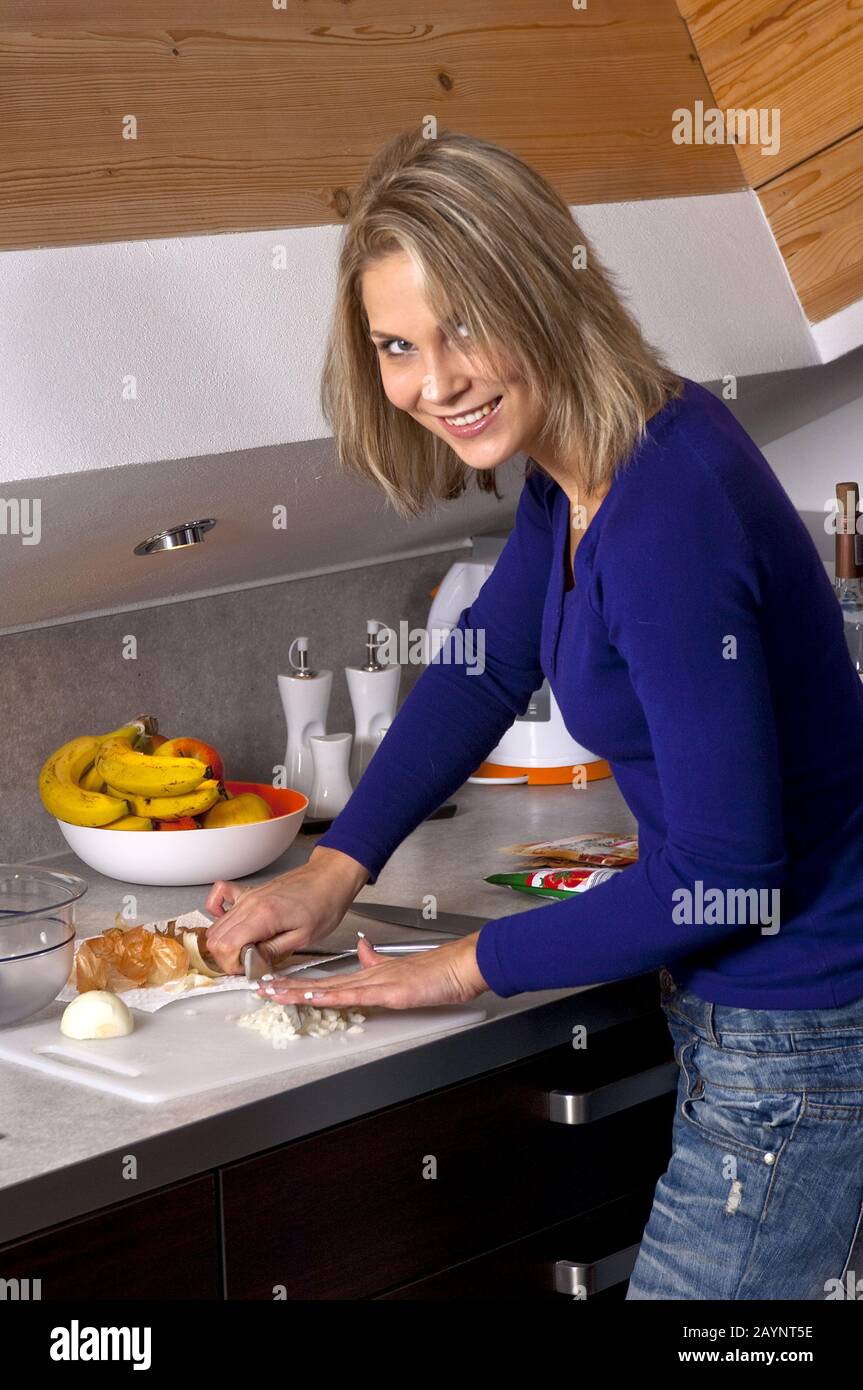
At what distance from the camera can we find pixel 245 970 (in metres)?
1.53

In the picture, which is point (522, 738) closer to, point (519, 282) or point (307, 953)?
point (307, 953)

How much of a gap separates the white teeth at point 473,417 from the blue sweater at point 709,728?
11cm

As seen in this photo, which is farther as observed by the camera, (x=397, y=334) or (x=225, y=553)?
(x=225, y=553)

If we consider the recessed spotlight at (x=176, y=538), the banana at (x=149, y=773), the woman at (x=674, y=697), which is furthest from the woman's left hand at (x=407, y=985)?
the recessed spotlight at (x=176, y=538)

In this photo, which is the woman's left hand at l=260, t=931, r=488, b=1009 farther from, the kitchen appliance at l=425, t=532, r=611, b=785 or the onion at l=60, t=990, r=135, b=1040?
the kitchen appliance at l=425, t=532, r=611, b=785

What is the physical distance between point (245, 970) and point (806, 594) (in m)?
0.60

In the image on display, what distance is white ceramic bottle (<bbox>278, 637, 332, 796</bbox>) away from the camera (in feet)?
6.93

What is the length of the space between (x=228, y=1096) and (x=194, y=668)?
2.89 ft

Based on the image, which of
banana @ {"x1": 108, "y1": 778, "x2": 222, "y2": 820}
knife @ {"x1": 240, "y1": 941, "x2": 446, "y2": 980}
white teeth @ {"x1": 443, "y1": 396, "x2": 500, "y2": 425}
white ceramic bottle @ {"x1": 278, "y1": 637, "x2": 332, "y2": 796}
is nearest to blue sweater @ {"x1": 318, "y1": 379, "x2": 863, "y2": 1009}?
white teeth @ {"x1": 443, "y1": 396, "x2": 500, "y2": 425}

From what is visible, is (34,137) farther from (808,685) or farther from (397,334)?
(808,685)

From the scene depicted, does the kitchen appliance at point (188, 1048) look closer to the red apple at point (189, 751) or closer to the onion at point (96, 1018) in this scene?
the onion at point (96, 1018)

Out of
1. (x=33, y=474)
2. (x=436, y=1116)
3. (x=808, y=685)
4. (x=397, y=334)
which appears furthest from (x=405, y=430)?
(x=436, y=1116)

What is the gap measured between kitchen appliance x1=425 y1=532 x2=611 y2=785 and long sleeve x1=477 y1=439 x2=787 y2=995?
101cm
